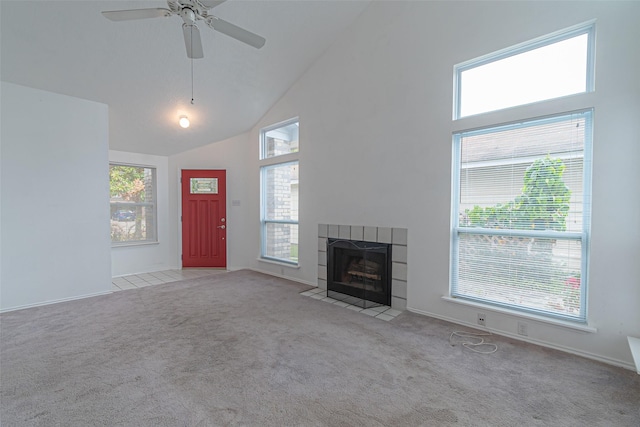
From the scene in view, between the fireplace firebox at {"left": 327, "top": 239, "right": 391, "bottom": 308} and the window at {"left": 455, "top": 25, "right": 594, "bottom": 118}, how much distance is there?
177 cm

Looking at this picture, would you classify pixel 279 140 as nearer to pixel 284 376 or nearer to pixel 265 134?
pixel 265 134

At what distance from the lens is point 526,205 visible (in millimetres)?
2576

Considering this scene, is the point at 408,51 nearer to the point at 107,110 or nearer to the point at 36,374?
the point at 107,110

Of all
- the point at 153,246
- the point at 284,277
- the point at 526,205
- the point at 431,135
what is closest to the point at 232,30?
the point at 431,135

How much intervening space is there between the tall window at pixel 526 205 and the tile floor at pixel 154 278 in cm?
423

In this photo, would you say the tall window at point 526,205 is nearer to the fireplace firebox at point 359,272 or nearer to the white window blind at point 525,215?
the white window blind at point 525,215

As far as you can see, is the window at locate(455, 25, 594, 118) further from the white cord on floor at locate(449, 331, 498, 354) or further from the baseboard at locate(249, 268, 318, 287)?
the baseboard at locate(249, 268, 318, 287)

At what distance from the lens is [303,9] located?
11.1 feet

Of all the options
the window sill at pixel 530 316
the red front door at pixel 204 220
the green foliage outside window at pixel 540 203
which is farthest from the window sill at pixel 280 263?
the green foliage outside window at pixel 540 203

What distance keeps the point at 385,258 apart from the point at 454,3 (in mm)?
2724

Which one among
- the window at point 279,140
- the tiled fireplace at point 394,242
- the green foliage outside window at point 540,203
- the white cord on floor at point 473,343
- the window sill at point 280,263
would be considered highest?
the window at point 279,140

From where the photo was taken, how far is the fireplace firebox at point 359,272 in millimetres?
3525

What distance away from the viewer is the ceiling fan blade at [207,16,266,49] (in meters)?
2.29

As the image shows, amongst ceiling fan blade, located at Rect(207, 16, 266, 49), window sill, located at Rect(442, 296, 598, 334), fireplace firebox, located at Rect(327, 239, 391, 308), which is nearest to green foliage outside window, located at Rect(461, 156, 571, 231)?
window sill, located at Rect(442, 296, 598, 334)
